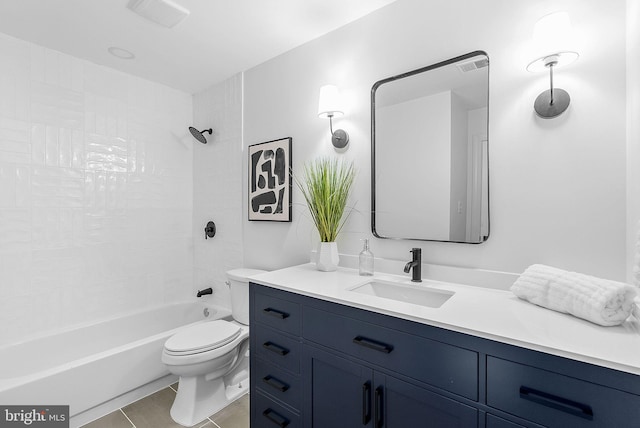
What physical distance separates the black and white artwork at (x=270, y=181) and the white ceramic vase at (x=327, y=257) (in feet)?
1.76

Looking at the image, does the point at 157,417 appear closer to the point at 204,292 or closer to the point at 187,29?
the point at 204,292

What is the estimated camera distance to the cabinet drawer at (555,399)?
2.38 feet

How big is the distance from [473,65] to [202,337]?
2.15 m

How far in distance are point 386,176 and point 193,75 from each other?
1979 millimetres

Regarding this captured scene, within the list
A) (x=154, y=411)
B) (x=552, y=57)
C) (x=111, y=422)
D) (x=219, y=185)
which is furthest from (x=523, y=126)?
(x=111, y=422)

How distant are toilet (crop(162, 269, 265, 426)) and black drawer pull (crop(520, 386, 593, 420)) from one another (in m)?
1.64

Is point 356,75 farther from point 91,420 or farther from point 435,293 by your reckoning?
point 91,420

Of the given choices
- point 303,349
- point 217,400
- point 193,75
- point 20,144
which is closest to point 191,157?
point 193,75

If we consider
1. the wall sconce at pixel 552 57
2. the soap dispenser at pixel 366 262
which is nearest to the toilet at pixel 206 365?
the soap dispenser at pixel 366 262

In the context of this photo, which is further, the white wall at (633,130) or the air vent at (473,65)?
the air vent at (473,65)

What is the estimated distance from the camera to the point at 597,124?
1.17 meters

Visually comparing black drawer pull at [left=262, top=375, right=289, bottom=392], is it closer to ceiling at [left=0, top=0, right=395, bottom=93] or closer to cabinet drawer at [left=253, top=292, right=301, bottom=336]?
cabinet drawer at [left=253, top=292, right=301, bottom=336]

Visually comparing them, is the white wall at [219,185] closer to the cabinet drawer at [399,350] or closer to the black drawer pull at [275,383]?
the black drawer pull at [275,383]

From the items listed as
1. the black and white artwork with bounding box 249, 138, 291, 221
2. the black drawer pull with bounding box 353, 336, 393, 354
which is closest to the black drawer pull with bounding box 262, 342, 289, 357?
the black drawer pull with bounding box 353, 336, 393, 354
